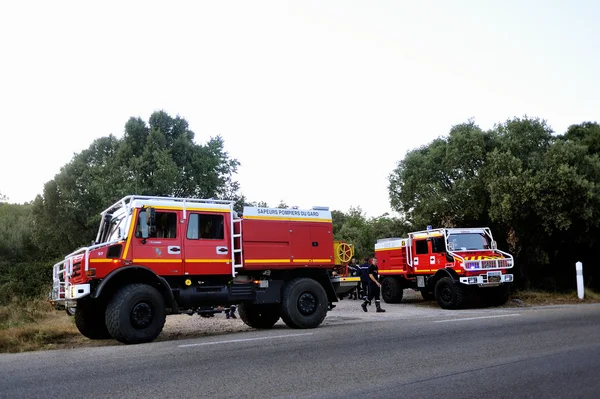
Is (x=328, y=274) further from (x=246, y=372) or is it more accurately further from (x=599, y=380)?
(x=599, y=380)

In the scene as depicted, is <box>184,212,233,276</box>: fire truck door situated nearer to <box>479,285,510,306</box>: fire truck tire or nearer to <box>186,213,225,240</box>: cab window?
<box>186,213,225,240</box>: cab window

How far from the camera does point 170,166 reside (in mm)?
33875

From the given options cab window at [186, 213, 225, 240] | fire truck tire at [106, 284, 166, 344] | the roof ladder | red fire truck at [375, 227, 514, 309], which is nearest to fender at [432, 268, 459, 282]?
red fire truck at [375, 227, 514, 309]

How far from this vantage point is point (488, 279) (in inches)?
738

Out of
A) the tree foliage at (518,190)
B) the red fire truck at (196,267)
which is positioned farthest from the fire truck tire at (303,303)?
the tree foliage at (518,190)

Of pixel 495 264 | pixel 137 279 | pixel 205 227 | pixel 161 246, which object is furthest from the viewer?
pixel 495 264

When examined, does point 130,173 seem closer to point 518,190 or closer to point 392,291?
point 392,291

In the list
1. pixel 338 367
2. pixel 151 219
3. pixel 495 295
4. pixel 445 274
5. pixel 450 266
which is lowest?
pixel 495 295

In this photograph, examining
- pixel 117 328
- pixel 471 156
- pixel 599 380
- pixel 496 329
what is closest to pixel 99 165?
pixel 471 156

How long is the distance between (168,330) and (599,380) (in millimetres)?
10160

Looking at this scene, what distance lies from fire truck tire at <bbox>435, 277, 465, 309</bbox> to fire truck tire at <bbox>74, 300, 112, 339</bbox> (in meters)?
11.3

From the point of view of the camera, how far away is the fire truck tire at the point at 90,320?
12.4 metres

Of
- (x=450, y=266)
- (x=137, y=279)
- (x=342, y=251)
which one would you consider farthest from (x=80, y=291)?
(x=450, y=266)

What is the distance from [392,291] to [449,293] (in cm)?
383
